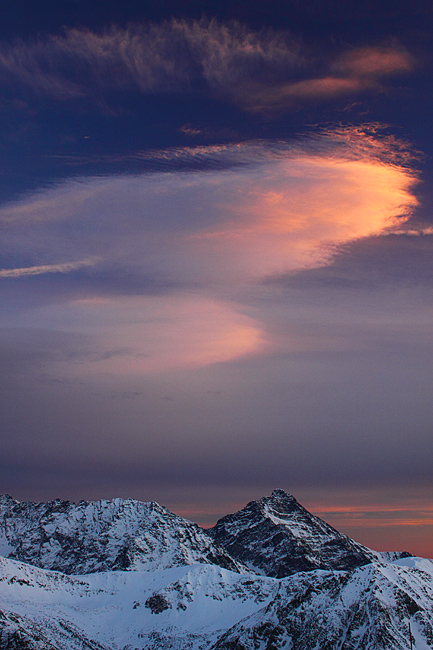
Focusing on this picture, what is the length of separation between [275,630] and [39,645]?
75795mm

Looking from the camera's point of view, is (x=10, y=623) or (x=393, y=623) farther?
(x=10, y=623)

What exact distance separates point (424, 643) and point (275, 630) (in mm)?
46711

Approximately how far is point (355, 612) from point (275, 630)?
28.3 m

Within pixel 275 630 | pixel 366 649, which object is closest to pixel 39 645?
pixel 275 630

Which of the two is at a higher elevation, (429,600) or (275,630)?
(429,600)

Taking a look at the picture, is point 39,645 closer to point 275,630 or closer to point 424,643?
point 275,630

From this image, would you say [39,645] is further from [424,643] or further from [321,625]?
[424,643]

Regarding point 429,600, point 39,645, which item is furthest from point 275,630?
point 39,645

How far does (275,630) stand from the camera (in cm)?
19625

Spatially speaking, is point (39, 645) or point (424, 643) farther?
point (39, 645)

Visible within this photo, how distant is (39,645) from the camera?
192 metres

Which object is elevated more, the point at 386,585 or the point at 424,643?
the point at 386,585

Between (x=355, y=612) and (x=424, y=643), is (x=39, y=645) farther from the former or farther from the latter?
(x=424, y=643)

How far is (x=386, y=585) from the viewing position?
190 metres
